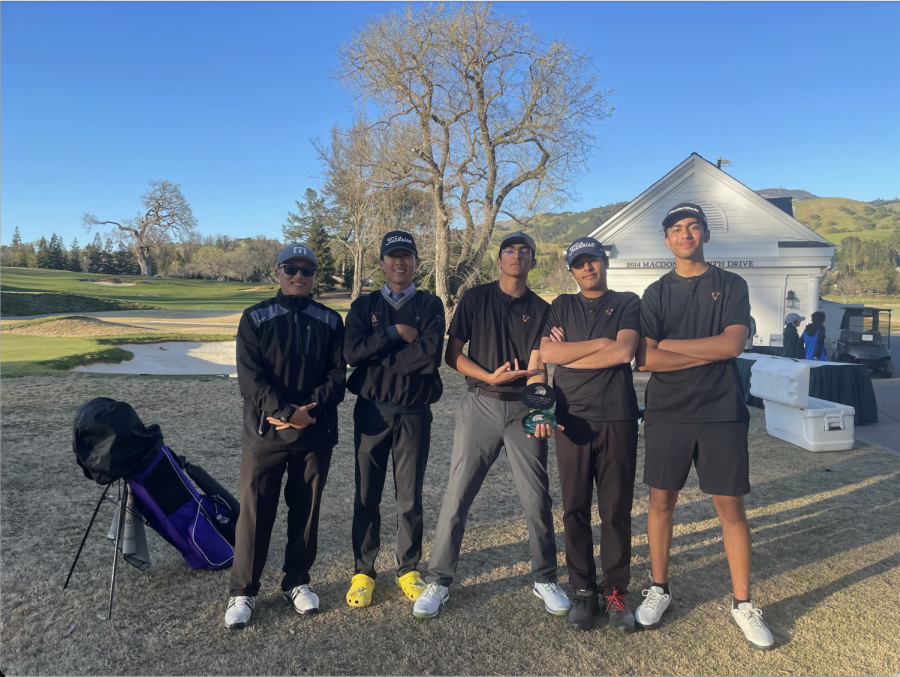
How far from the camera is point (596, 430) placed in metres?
3.22

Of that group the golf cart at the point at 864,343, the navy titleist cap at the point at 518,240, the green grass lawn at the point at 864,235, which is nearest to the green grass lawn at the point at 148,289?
the golf cart at the point at 864,343

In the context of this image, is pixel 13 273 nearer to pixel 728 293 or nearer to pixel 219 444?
pixel 219 444

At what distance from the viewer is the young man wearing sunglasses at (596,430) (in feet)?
10.5

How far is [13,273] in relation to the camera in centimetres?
6275

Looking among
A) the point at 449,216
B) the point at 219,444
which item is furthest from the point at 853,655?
the point at 449,216

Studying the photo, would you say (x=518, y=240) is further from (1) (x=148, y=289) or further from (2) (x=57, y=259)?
(2) (x=57, y=259)

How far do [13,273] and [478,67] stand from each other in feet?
222

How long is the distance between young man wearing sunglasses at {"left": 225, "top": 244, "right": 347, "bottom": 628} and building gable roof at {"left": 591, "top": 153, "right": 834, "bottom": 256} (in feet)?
56.6

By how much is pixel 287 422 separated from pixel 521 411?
4.60 ft

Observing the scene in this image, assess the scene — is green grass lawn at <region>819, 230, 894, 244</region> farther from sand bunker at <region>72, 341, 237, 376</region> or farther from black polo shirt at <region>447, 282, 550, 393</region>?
black polo shirt at <region>447, 282, 550, 393</region>

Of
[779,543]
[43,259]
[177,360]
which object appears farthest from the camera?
[43,259]

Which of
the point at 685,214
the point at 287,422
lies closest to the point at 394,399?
the point at 287,422

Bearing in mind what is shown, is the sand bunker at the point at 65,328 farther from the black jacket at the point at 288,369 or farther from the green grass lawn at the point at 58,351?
the black jacket at the point at 288,369

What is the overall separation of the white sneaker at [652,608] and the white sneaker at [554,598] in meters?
0.41
